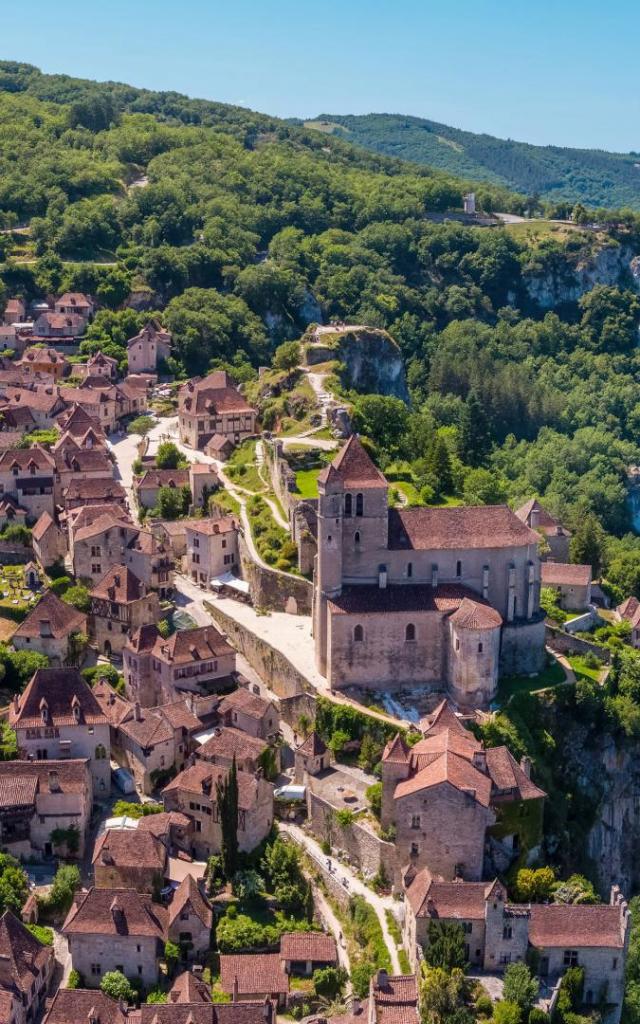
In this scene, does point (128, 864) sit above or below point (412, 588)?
below

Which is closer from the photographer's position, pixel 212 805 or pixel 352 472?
pixel 212 805

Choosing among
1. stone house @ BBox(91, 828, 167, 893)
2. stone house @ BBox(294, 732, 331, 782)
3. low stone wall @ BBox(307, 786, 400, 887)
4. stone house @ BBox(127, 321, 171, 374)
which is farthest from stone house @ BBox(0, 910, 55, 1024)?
stone house @ BBox(127, 321, 171, 374)

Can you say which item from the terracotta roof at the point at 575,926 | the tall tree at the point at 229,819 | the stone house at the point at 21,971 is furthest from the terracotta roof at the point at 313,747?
the stone house at the point at 21,971

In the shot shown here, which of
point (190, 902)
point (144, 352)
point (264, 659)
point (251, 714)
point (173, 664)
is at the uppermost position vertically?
point (144, 352)

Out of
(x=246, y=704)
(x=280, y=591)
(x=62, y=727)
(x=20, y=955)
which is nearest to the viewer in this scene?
(x=20, y=955)

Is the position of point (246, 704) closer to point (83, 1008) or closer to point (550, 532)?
point (83, 1008)

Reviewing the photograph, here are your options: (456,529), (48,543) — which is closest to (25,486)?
(48,543)

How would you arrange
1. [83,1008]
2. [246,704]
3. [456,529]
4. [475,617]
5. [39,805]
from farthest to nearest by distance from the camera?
[456,529] → [246,704] → [475,617] → [39,805] → [83,1008]
